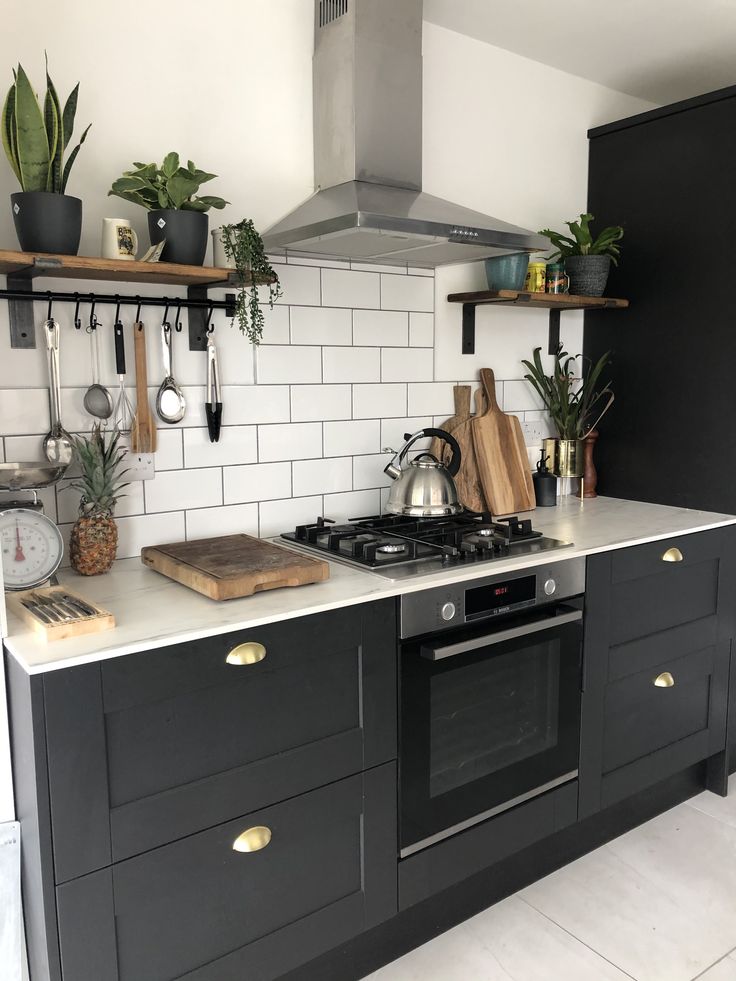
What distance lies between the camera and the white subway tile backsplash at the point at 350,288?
2.48 metres

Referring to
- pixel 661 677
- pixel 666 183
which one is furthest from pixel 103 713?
→ pixel 666 183

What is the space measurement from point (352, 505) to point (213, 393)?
61cm

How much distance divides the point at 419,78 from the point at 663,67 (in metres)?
1.11

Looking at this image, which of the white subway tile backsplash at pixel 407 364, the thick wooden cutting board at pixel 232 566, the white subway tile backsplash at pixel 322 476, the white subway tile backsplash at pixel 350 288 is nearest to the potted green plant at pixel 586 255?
the white subway tile backsplash at pixel 407 364

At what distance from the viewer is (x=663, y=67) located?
2953mm

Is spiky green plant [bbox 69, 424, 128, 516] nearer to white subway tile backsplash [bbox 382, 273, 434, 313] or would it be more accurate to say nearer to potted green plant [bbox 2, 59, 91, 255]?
potted green plant [bbox 2, 59, 91, 255]

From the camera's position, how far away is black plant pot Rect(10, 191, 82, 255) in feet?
5.75

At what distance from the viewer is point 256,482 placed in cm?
240

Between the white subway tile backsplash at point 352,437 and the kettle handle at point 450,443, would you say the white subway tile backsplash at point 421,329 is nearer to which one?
the white subway tile backsplash at point 352,437

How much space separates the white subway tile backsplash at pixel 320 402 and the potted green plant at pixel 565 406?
820 mm

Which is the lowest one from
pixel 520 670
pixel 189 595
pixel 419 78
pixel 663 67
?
pixel 520 670

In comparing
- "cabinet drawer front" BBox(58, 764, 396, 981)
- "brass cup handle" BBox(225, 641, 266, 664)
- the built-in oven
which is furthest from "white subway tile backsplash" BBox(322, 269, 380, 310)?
"cabinet drawer front" BBox(58, 764, 396, 981)

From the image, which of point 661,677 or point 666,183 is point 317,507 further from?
point 666,183

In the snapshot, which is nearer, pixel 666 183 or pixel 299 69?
pixel 299 69
